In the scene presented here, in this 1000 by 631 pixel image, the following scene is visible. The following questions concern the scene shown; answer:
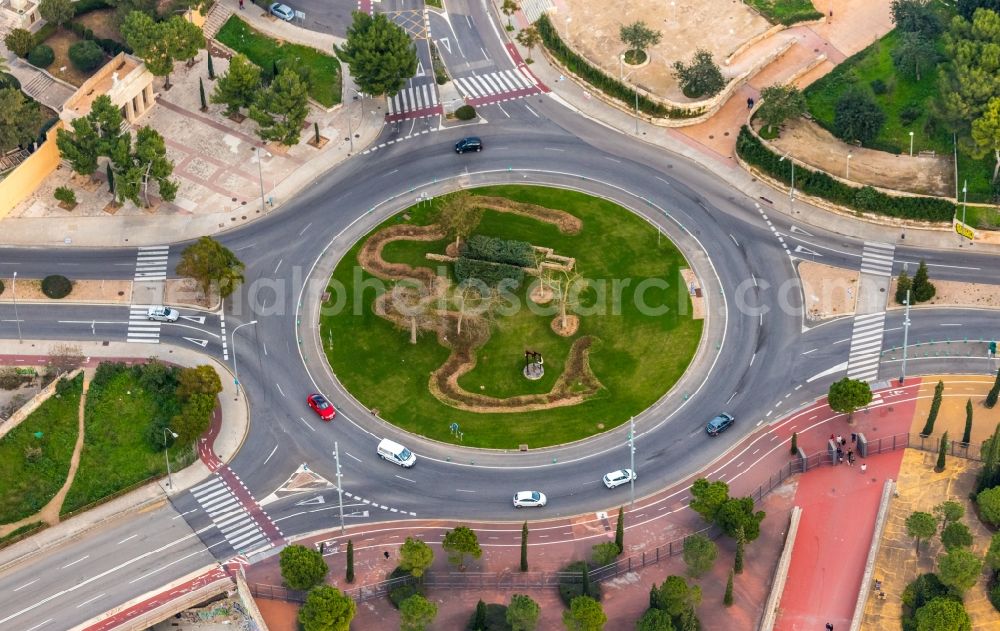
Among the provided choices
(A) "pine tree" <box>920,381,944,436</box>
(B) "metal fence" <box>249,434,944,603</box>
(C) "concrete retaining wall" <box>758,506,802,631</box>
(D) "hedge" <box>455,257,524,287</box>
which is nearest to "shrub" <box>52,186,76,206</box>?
(D) "hedge" <box>455,257,524,287</box>

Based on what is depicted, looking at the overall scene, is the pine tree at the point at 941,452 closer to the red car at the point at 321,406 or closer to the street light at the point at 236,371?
the red car at the point at 321,406

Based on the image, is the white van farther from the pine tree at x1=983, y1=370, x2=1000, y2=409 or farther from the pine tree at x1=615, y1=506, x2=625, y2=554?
the pine tree at x1=983, y1=370, x2=1000, y2=409

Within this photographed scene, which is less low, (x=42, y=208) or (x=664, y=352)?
(x=42, y=208)

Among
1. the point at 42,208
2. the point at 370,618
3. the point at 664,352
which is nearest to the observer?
the point at 370,618

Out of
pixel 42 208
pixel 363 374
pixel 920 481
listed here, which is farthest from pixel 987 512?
pixel 42 208

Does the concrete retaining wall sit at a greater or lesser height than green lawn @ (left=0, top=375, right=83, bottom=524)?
lesser

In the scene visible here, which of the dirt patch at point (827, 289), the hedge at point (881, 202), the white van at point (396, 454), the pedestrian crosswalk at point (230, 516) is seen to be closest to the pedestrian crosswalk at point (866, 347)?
the dirt patch at point (827, 289)

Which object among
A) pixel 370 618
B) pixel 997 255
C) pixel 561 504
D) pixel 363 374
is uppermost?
pixel 997 255

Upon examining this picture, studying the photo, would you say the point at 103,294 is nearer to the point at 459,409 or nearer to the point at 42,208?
the point at 42,208
